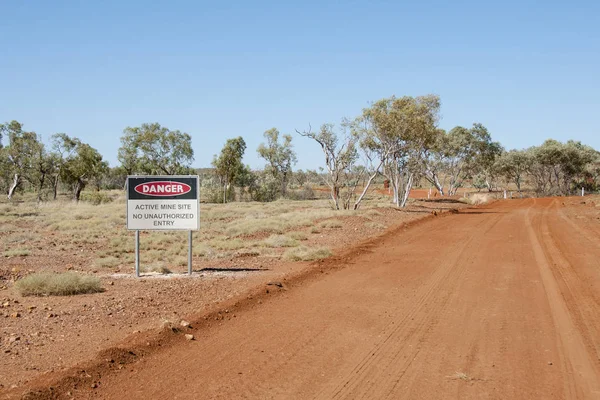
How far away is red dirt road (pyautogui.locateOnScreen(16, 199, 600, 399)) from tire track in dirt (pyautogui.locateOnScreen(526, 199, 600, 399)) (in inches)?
0.8

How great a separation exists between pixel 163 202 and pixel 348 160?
71.6 feet

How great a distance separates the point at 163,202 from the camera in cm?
1302

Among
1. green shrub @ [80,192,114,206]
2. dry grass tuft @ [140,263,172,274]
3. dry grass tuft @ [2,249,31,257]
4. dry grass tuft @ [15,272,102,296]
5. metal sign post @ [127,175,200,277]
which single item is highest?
metal sign post @ [127,175,200,277]

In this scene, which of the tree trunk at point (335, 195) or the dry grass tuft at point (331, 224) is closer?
the dry grass tuft at point (331, 224)

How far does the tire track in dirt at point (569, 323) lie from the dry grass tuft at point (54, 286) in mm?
8359

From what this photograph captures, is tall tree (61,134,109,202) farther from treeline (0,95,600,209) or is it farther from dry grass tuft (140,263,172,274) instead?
dry grass tuft (140,263,172,274)

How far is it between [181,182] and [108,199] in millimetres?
44644

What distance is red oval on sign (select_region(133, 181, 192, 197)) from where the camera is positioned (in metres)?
13.0

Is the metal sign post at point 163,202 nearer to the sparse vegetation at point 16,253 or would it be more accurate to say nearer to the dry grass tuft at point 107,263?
the dry grass tuft at point 107,263

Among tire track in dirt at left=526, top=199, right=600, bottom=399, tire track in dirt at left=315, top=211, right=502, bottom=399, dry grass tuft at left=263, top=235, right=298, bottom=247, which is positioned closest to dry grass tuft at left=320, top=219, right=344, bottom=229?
dry grass tuft at left=263, top=235, right=298, bottom=247

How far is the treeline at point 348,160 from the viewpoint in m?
36.0

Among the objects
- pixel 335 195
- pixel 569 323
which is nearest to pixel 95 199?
pixel 335 195

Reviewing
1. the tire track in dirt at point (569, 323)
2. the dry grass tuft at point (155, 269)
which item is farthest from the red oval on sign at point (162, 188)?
the tire track in dirt at point (569, 323)

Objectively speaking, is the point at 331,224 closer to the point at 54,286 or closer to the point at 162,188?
the point at 162,188
